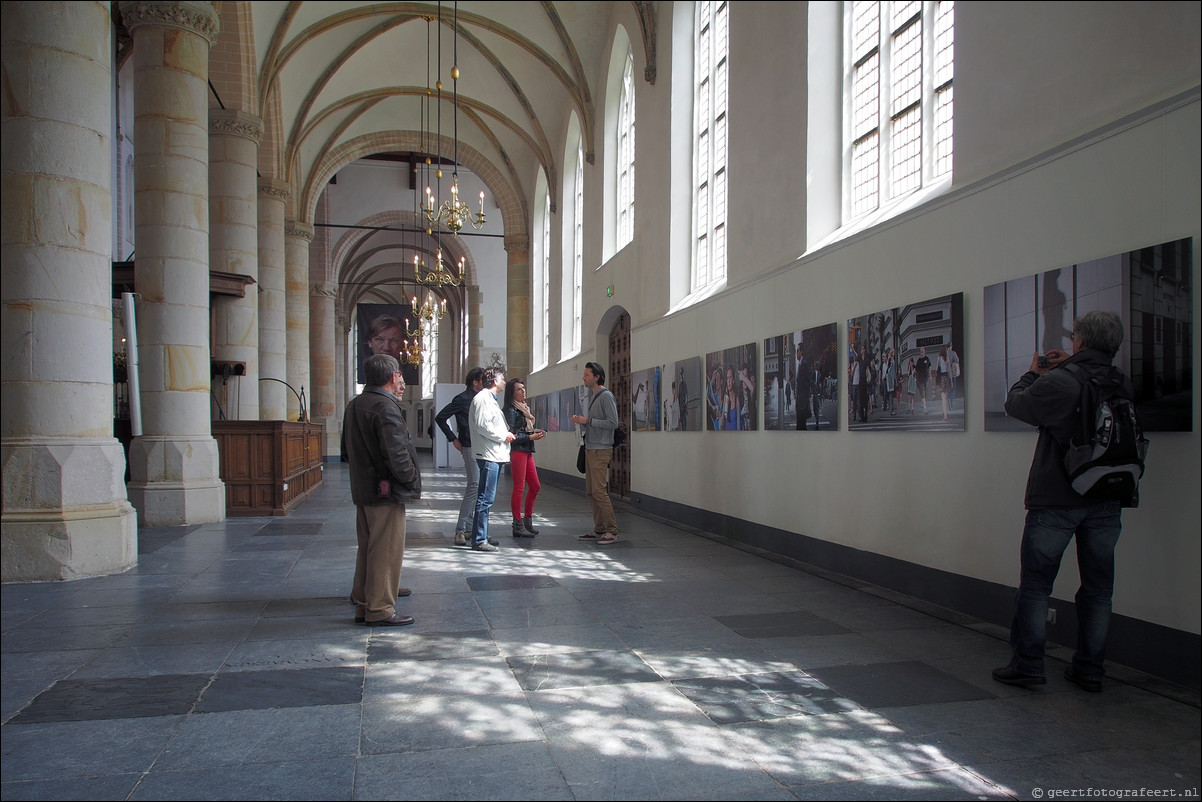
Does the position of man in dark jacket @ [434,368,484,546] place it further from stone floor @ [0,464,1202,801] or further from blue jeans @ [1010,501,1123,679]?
blue jeans @ [1010,501,1123,679]

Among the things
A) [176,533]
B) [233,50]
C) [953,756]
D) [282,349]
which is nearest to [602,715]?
[953,756]

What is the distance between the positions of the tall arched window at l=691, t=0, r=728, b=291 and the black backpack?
699cm

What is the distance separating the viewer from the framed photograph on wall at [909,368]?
548 cm

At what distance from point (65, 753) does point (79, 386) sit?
445 centimetres

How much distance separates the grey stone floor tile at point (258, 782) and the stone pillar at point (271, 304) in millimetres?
15897

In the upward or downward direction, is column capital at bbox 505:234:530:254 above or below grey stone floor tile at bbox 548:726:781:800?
above

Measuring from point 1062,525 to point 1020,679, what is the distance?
2.46 feet

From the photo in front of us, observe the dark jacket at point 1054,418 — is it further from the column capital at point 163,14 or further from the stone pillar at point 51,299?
the column capital at point 163,14

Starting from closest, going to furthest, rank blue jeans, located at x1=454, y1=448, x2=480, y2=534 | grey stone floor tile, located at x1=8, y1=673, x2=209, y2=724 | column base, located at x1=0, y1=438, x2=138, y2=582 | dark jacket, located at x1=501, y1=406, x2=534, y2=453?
grey stone floor tile, located at x1=8, y1=673, x2=209, y2=724, column base, located at x1=0, y1=438, x2=138, y2=582, blue jeans, located at x1=454, y1=448, x2=480, y2=534, dark jacket, located at x1=501, y1=406, x2=534, y2=453

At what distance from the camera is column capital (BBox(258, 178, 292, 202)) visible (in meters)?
18.5

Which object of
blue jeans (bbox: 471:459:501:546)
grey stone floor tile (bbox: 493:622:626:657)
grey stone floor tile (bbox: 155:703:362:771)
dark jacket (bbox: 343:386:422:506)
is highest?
dark jacket (bbox: 343:386:422:506)

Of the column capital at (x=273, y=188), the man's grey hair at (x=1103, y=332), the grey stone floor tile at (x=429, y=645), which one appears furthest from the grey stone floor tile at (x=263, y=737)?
the column capital at (x=273, y=188)

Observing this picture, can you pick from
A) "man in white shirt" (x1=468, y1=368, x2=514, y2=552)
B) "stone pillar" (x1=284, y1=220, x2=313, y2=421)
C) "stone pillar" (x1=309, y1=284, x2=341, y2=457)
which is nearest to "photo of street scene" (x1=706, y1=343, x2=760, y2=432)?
"man in white shirt" (x1=468, y1=368, x2=514, y2=552)

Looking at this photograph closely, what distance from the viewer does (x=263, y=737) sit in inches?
128
